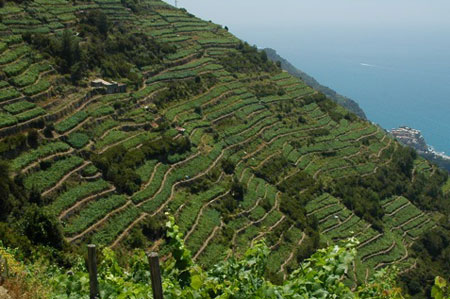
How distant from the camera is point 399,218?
44250 mm

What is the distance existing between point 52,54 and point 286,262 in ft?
82.4

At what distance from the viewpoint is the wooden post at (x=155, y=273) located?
16.6 feet

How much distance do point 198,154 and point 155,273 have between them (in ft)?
102

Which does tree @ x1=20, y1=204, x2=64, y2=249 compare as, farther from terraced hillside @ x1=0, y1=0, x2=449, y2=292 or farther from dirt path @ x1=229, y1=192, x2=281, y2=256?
dirt path @ x1=229, y1=192, x2=281, y2=256

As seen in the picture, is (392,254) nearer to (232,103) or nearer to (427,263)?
(427,263)

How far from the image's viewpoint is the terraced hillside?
88.3ft

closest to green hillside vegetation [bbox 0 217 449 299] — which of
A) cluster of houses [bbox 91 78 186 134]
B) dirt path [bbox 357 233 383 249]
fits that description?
cluster of houses [bbox 91 78 186 134]

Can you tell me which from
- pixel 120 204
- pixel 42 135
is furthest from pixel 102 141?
pixel 120 204

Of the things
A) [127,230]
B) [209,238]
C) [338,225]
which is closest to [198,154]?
[209,238]

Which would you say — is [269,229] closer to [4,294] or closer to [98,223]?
[98,223]

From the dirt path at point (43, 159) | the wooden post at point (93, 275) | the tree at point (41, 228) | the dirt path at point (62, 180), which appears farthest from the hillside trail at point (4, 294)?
the dirt path at point (43, 159)

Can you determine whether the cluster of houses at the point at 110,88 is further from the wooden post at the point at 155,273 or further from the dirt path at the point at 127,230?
the wooden post at the point at 155,273

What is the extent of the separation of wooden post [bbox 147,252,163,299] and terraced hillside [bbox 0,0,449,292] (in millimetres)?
19168

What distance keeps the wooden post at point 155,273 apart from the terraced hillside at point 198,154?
1917 cm
